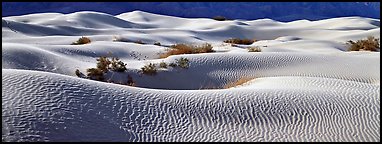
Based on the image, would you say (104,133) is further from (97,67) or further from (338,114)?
(97,67)

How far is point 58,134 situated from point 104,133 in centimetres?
50

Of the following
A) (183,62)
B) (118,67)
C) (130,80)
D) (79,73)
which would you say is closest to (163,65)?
(183,62)

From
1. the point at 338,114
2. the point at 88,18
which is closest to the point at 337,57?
the point at 338,114

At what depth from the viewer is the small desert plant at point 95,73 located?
10881 mm

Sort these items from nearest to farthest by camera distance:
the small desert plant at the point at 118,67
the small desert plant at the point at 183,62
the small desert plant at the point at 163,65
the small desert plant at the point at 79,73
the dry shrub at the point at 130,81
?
the dry shrub at the point at 130,81 < the small desert plant at the point at 79,73 < the small desert plant at the point at 118,67 < the small desert plant at the point at 163,65 < the small desert plant at the point at 183,62

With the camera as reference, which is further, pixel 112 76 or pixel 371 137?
pixel 112 76

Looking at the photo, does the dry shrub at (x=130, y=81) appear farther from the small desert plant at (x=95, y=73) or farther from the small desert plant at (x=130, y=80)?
the small desert plant at (x=95, y=73)

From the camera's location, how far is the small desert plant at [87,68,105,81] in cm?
1088

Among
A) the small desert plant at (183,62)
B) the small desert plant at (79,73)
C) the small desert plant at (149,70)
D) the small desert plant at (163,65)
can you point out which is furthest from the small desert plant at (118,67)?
the small desert plant at (183,62)

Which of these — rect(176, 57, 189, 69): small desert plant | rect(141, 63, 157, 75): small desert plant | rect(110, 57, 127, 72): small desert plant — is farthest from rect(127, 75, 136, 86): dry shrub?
rect(176, 57, 189, 69): small desert plant

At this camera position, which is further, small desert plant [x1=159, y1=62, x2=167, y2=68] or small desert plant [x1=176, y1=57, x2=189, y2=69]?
small desert plant [x1=176, y1=57, x2=189, y2=69]

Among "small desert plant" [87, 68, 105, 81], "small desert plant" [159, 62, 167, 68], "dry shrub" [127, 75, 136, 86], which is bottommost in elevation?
"dry shrub" [127, 75, 136, 86]

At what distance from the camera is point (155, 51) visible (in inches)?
622

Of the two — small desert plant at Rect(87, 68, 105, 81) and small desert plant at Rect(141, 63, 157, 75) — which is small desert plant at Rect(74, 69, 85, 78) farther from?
small desert plant at Rect(141, 63, 157, 75)
